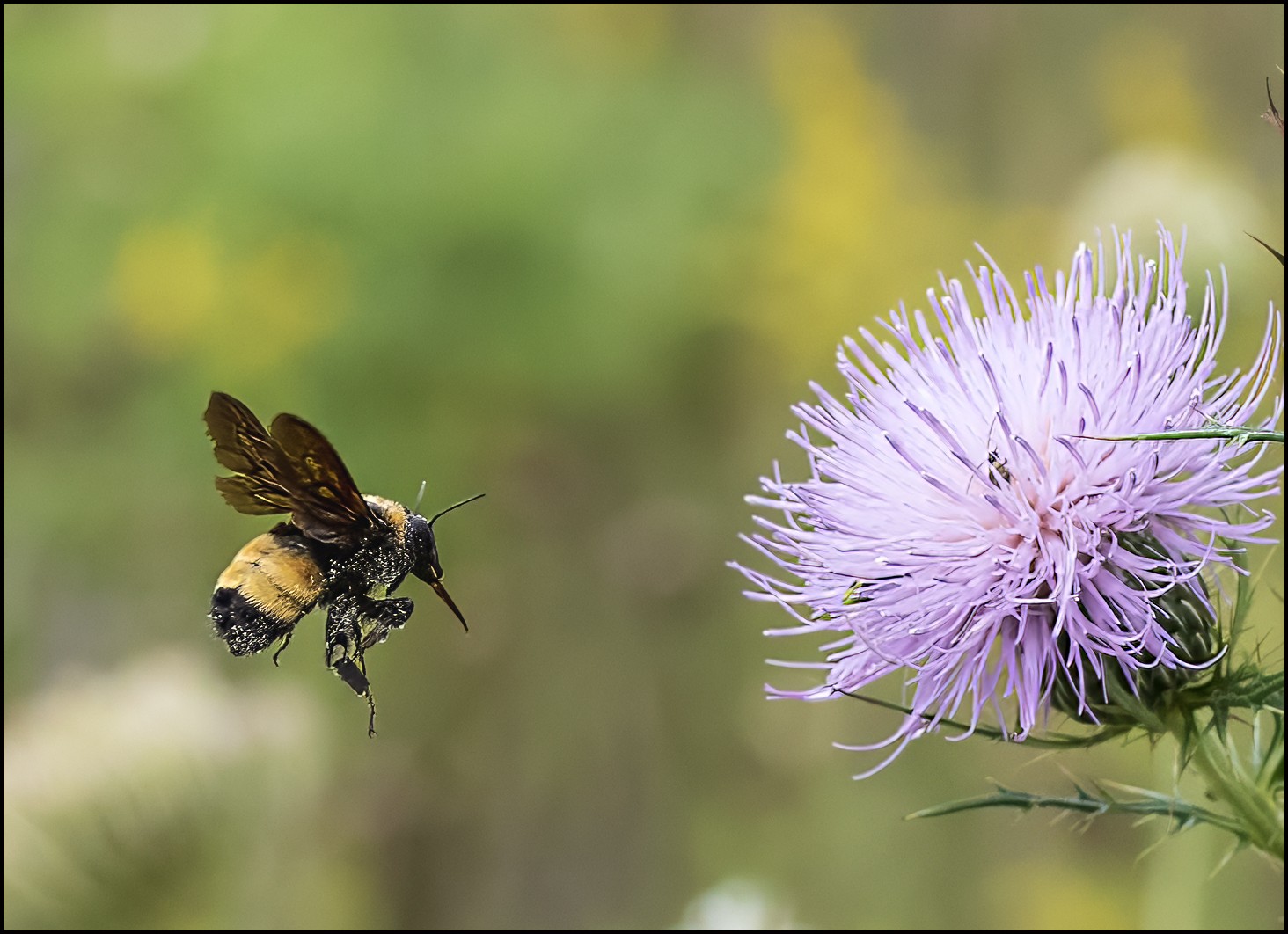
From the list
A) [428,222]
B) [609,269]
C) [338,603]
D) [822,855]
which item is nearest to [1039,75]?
[609,269]

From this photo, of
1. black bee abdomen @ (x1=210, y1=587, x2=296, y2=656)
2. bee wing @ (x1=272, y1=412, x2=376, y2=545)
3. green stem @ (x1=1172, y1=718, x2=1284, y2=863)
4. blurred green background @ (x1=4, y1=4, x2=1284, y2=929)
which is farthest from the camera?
blurred green background @ (x1=4, y1=4, x2=1284, y2=929)

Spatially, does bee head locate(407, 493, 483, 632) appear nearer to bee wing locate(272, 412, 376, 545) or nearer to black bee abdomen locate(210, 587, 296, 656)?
bee wing locate(272, 412, 376, 545)

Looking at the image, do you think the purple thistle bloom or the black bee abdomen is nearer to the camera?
the purple thistle bloom

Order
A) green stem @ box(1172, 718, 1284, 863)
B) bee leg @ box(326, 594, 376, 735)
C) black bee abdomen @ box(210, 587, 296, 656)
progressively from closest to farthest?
green stem @ box(1172, 718, 1284, 863), black bee abdomen @ box(210, 587, 296, 656), bee leg @ box(326, 594, 376, 735)

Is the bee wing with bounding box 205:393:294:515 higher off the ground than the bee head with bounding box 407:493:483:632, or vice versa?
the bee wing with bounding box 205:393:294:515

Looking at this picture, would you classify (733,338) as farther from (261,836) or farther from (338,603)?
(338,603)

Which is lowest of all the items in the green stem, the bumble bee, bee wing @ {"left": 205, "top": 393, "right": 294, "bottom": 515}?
the green stem

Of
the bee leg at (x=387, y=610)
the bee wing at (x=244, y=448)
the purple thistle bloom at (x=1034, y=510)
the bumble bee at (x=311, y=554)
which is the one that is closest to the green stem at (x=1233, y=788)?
the purple thistle bloom at (x=1034, y=510)

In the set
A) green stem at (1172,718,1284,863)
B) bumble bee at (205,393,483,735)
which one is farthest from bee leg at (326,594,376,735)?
green stem at (1172,718,1284,863)
